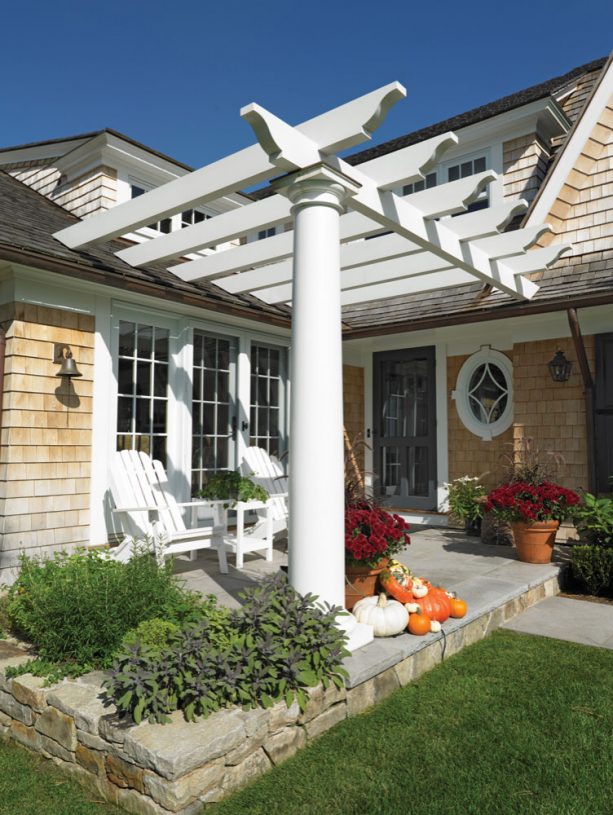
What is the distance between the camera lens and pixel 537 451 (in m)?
6.16

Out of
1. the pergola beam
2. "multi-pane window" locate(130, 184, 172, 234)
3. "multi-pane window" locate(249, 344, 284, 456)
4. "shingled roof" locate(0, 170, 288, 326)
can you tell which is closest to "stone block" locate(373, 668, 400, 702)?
the pergola beam

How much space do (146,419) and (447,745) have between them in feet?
13.9

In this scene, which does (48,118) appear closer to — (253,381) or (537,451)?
(253,381)

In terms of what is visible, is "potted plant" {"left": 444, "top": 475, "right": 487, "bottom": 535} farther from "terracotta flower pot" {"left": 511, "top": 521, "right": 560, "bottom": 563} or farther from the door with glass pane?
"terracotta flower pot" {"left": 511, "top": 521, "right": 560, "bottom": 563}

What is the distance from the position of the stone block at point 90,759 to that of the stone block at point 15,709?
1.21 feet

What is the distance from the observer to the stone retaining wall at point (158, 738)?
2.12m

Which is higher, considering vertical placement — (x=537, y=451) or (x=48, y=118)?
(x=48, y=118)

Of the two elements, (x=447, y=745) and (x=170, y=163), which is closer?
(x=447, y=745)

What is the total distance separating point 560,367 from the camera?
6.35 meters

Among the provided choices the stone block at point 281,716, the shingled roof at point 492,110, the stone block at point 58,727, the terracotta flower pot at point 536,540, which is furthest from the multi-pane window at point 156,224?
the stone block at point 281,716

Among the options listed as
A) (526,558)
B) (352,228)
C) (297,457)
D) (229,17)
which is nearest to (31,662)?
(297,457)

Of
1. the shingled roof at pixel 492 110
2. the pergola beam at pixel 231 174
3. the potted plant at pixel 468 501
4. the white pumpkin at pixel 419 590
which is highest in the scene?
the shingled roof at pixel 492 110

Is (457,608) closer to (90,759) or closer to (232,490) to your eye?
(90,759)

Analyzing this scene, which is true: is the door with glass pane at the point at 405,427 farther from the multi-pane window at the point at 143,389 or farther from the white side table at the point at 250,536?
the multi-pane window at the point at 143,389
